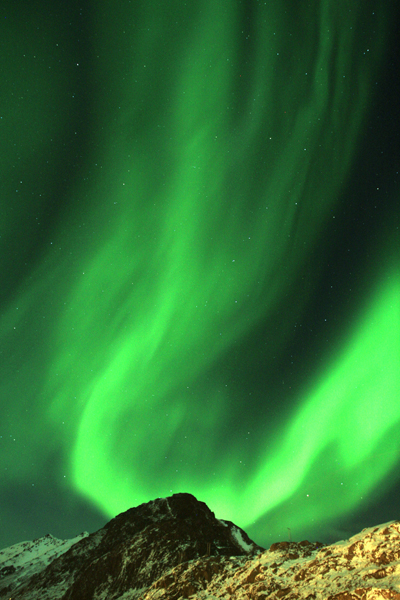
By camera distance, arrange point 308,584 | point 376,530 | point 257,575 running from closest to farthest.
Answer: point 308,584 < point 376,530 < point 257,575

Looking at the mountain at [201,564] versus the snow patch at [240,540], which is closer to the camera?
the mountain at [201,564]

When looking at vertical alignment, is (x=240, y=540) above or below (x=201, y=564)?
below

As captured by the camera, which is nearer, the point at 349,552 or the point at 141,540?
the point at 349,552

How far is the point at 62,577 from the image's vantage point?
97.2 m

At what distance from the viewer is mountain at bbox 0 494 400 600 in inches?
955

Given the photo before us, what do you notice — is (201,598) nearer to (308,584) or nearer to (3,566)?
(308,584)

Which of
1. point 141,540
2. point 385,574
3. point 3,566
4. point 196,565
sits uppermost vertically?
point 3,566

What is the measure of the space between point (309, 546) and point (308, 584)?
794 inches

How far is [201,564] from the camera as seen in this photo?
44.7 metres

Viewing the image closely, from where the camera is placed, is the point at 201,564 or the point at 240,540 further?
the point at 240,540

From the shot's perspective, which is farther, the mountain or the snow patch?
the snow patch

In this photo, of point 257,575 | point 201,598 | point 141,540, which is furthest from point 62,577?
point 257,575

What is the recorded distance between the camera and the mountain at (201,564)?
79.6ft

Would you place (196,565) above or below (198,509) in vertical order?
below
